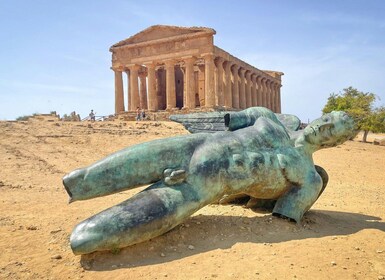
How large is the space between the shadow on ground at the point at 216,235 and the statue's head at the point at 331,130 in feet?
3.54

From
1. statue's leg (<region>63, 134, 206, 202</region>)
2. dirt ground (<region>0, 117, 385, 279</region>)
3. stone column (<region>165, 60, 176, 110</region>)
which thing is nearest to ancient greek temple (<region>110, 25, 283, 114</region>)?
stone column (<region>165, 60, 176, 110</region>)

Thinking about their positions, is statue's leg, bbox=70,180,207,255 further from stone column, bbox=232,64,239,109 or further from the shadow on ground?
stone column, bbox=232,64,239,109

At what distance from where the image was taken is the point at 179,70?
4075 centimetres

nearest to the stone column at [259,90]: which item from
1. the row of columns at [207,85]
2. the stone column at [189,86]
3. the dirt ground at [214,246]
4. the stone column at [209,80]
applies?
the row of columns at [207,85]

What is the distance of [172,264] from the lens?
11.3 feet

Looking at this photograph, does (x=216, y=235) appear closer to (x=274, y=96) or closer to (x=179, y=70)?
(x=179, y=70)

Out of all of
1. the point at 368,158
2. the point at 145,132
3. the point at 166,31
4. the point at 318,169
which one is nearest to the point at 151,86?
the point at 166,31

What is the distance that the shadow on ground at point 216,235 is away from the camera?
3547 millimetres

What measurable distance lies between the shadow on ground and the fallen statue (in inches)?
6.6

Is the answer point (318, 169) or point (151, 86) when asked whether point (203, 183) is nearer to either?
point (318, 169)

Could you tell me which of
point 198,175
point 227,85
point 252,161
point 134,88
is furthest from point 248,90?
point 198,175

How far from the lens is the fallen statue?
3.53 m

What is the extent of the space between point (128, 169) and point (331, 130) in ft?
8.68

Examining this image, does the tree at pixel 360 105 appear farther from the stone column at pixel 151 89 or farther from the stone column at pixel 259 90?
the stone column at pixel 151 89
